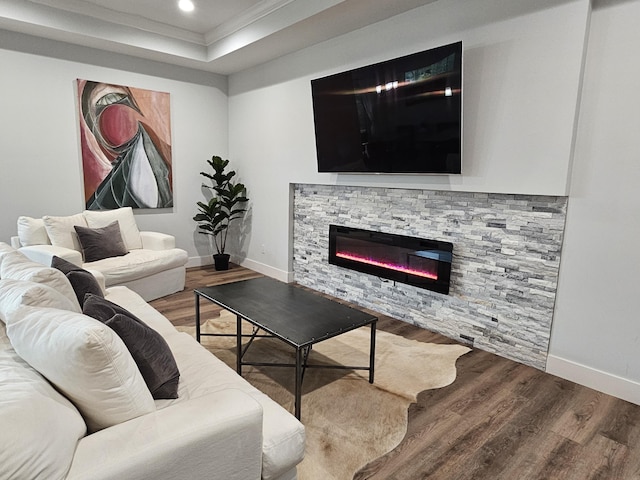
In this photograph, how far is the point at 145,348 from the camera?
61.4 inches

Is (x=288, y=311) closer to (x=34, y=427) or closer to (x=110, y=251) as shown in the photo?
(x=34, y=427)

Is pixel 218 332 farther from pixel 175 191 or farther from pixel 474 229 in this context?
pixel 175 191

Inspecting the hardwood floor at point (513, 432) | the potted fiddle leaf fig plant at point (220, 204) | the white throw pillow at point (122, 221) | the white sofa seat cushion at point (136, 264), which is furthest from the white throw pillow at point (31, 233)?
the hardwood floor at point (513, 432)

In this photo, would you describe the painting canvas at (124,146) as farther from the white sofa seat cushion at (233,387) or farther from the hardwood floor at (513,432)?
the hardwood floor at (513,432)

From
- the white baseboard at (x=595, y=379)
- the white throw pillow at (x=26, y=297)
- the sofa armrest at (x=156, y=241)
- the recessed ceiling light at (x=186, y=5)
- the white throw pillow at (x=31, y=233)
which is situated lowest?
the white baseboard at (x=595, y=379)

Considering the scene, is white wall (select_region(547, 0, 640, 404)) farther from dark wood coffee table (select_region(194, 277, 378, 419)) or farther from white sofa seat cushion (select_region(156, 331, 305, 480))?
white sofa seat cushion (select_region(156, 331, 305, 480))

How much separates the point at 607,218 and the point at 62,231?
4607 mm

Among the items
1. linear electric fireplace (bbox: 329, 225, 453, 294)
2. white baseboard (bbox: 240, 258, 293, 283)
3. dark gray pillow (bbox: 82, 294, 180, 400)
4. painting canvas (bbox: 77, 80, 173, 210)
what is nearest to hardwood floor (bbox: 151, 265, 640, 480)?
linear electric fireplace (bbox: 329, 225, 453, 294)

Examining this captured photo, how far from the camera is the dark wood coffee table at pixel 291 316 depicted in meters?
2.24

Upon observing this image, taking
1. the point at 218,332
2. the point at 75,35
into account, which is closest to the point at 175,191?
the point at 75,35

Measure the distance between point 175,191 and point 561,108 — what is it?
447 centimetres

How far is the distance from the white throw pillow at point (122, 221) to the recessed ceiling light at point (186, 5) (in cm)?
223

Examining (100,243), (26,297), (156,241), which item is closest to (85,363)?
(26,297)

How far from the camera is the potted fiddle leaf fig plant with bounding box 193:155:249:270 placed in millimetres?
5367
